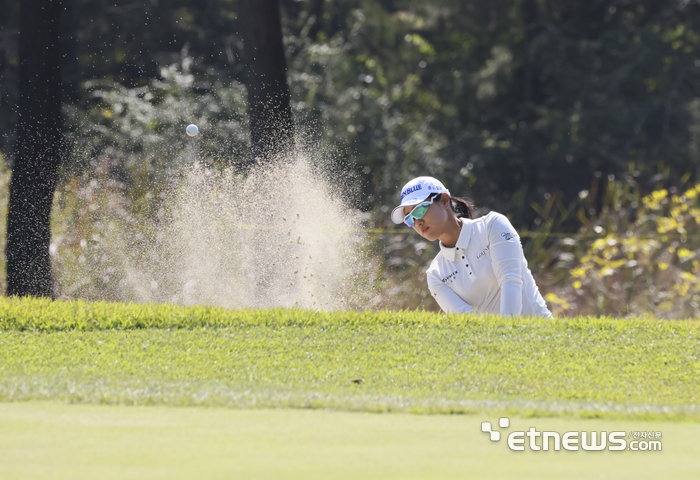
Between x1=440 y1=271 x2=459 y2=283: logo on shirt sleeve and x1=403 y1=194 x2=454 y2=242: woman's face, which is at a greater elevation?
x1=403 y1=194 x2=454 y2=242: woman's face

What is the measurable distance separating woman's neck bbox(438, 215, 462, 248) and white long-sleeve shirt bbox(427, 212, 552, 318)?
0.12ft

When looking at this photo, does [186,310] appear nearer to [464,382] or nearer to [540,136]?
[464,382]

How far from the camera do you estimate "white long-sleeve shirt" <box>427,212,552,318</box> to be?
572 centimetres

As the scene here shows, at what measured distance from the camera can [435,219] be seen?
19.0 ft

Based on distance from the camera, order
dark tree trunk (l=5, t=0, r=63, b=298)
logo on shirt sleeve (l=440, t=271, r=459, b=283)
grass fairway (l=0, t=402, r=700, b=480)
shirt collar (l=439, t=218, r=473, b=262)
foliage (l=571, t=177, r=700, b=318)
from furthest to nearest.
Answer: foliage (l=571, t=177, r=700, b=318)
dark tree trunk (l=5, t=0, r=63, b=298)
logo on shirt sleeve (l=440, t=271, r=459, b=283)
shirt collar (l=439, t=218, r=473, b=262)
grass fairway (l=0, t=402, r=700, b=480)

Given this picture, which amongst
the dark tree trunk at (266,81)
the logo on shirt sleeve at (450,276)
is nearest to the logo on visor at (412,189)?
the logo on shirt sleeve at (450,276)

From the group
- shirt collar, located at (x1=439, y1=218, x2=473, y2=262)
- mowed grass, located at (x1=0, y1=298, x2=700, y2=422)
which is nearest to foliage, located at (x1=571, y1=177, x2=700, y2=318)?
mowed grass, located at (x1=0, y1=298, x2=700, y2=422)

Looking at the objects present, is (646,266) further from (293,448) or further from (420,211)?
(293,448)

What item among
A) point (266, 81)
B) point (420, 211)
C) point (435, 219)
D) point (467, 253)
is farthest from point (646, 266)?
point (420, 211)

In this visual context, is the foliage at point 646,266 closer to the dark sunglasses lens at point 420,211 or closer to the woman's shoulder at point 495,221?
the woman's shoulder at point 495,221

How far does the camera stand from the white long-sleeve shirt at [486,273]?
572 centimetres

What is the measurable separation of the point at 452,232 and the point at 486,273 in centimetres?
36

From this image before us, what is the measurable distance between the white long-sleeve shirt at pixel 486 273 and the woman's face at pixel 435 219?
5.8 inches

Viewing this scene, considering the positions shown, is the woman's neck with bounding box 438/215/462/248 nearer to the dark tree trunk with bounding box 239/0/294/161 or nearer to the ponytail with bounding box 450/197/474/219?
the ponytail with bounding box 450/197/474/219
